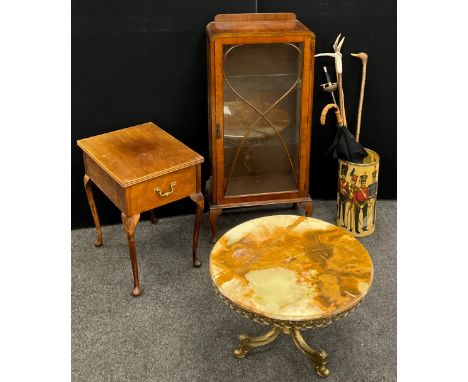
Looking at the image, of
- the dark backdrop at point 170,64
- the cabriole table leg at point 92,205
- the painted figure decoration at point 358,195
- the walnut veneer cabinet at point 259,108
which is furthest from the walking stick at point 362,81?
the cabriole table leg at point 92,205

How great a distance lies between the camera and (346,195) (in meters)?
3.90

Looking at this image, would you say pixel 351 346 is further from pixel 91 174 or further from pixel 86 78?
pixel 86 78

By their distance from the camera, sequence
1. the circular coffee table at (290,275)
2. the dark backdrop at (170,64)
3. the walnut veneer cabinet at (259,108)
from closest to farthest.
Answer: the circular coffee table at (290,275) → the walnut veneer cabinet at (259,108) → the dark backdrop at (170,64)

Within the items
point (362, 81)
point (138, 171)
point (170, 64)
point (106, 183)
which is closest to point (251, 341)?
point (138, 171)

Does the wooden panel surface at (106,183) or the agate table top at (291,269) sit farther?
the wooden panel surface at (106,183)

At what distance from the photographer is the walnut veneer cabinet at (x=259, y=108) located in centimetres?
345

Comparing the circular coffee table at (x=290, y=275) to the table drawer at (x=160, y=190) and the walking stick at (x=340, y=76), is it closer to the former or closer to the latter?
the table drawer at (x=160, y=190)

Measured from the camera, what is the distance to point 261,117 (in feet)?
11.9

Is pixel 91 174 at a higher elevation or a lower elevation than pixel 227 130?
lower

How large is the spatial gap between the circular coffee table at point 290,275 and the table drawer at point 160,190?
0.50m

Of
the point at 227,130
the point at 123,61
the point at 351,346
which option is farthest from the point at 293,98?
the point at 351,346

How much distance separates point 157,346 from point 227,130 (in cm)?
129

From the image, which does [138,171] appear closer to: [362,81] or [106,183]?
[106,183]

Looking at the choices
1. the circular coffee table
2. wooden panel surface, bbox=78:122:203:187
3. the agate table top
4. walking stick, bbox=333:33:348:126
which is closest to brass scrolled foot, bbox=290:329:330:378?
the circular coffee table
